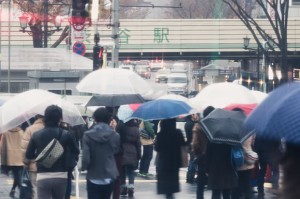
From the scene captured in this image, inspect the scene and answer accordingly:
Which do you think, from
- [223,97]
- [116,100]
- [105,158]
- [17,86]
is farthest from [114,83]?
[17,86]

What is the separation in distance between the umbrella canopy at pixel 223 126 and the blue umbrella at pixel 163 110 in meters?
0.71

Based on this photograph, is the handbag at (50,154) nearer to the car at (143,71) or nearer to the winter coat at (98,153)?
the winter coat at (98,153)

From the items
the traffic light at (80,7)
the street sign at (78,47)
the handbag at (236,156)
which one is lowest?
the handbag at (236,156)

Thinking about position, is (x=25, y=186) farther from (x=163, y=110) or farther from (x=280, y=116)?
(x=280, y=116)

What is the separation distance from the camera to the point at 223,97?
551 inches

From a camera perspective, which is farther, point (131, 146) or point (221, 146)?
point (131, 146)

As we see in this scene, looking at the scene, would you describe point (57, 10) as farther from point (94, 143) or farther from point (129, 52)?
point (94, 143)

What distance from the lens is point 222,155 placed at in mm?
11266

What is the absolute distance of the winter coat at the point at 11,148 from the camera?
1407 cm

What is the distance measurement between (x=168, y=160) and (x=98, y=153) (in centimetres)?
92

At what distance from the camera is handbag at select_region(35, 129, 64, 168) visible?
970cm

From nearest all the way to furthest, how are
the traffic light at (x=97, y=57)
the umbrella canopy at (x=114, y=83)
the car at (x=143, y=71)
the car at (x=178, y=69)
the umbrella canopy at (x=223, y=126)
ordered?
the umbrella canopy at (x=223, y=126), the umbrella canopy at (x=114, y=83), the traffic light at (x=97, y=57), the car at (x=143, y=71), the car at (x=178, y=69)

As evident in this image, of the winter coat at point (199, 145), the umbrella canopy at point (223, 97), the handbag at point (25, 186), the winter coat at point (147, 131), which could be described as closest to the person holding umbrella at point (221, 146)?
the winter coat at point (199, 145)

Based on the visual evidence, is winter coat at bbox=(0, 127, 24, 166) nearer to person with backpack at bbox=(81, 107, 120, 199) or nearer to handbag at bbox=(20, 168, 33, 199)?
handbag at bbox=(20, 168, 33, 199)
